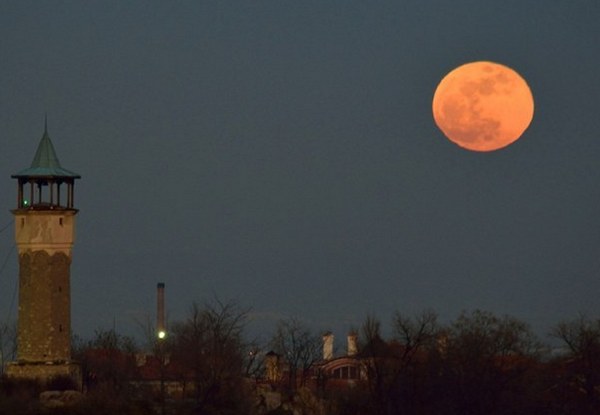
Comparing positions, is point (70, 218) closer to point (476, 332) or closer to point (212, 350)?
point (212, 350)

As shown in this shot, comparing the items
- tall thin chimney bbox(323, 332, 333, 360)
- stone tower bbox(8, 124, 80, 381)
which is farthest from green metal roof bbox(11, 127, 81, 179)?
tall thin chimney bbox(323, 332, 333, 360)

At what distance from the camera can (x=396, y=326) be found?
79625 mm

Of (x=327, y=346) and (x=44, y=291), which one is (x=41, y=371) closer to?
(x=44, y=291)

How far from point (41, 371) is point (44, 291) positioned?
11.1 feet

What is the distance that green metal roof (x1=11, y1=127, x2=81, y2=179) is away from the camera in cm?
7338

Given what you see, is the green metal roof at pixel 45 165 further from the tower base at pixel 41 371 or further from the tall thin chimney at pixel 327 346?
the tall thin chimney at pixel 327 346

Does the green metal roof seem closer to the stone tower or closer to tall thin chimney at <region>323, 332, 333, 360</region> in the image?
the stone tower

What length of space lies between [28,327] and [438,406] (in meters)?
17.9

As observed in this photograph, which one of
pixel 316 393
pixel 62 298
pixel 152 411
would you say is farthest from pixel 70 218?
pixel 316 393

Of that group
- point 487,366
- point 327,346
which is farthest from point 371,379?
point 327,346

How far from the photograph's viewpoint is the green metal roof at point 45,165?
73375 millimetres

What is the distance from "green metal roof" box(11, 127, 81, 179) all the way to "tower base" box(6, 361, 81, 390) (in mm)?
8277

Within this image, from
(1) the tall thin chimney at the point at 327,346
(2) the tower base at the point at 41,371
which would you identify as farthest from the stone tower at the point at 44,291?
(1) the tall thin chimney at the point at 327,346

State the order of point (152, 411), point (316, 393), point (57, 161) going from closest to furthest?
point (152, 411)
point (57, 161)
point (316, 393)
